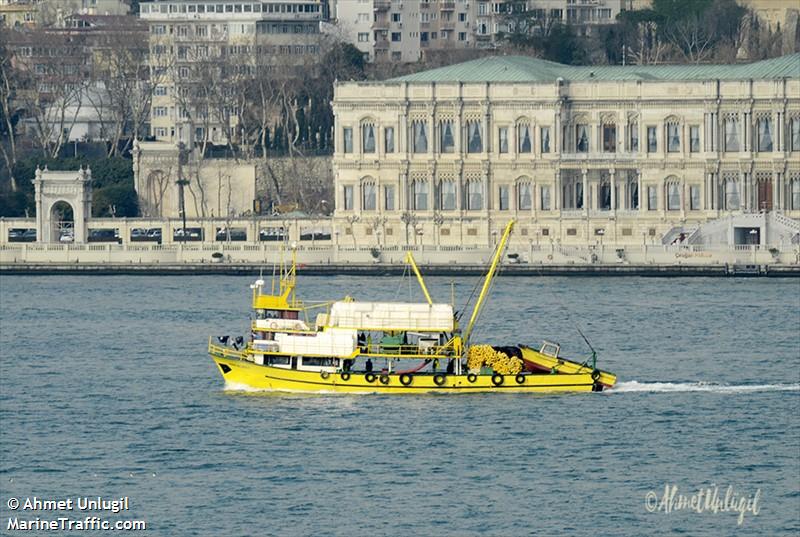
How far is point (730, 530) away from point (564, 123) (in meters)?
80.0

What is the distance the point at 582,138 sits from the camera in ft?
503

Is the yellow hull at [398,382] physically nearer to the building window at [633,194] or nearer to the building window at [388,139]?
the building window at [633,194]

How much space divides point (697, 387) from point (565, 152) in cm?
5879

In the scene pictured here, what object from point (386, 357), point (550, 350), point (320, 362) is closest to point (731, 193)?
point (550, 350)

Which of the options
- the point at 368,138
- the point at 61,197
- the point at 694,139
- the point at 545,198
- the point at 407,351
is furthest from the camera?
the point at 61,197

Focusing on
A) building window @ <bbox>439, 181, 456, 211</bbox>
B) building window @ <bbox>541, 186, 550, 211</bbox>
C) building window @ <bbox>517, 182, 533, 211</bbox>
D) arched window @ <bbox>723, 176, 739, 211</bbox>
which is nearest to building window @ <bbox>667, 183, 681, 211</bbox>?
arched window @ <bbox>723, 176, 739, 211</bbox>

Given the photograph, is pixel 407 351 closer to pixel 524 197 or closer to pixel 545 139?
pixel 524 197

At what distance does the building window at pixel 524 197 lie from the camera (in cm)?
15275

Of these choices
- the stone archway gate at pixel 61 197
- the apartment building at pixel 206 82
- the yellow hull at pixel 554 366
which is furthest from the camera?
the apartment building at pixel 206 82

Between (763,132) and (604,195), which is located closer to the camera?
(763,132)

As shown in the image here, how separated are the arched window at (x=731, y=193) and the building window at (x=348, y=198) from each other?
17.4 meters

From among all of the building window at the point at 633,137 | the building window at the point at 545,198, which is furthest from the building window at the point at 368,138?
the building window at the point at 633,137

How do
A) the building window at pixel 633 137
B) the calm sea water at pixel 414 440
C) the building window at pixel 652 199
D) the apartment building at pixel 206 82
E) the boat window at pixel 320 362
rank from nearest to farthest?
the calm sea water at pixel 414 440 < the boat window at pixel 320 362 < the building window at pixel 652 199 < the building window at pixel 633 137 < the apartment building at pixel 206 82

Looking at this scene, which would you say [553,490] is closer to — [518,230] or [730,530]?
[730,530]
